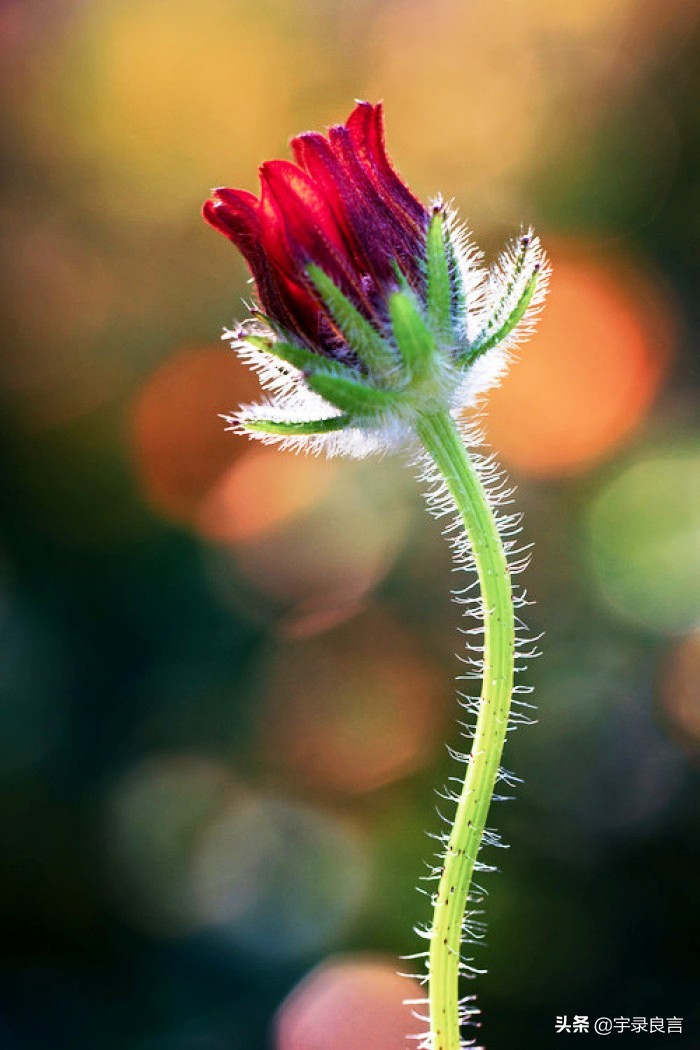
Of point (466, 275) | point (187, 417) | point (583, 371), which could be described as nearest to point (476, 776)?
point (466, 275)

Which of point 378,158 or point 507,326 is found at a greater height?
point 378,158

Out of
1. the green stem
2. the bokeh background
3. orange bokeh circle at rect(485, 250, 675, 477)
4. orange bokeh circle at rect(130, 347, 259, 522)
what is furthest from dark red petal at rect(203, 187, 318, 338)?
orange bokeh circle at rect(130, 347, 259, 522)

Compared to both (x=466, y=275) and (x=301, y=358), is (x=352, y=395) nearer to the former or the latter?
(x=301, y=358)

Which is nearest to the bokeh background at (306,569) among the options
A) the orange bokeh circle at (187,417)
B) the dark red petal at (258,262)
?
the orange bokeh circle at (187,417)

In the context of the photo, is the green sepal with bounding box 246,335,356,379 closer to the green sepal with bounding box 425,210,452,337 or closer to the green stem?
the green sepal with bounding box 425,210,452,337

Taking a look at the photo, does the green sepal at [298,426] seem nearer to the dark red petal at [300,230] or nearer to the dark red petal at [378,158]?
the dark red petal at [300,230]
